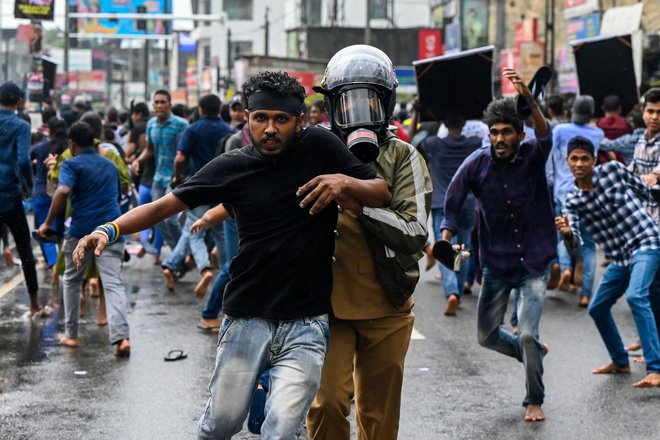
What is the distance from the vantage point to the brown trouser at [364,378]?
5.03 metres

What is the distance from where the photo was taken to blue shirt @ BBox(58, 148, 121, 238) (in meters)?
9.12

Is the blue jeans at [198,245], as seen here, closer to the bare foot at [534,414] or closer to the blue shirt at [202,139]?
the blue shirt at [202,139]

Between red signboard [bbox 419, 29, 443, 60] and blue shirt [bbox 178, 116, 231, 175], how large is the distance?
42.8 meters

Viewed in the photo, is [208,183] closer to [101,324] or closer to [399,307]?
[399,307]

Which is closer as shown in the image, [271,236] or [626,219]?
[271,236]

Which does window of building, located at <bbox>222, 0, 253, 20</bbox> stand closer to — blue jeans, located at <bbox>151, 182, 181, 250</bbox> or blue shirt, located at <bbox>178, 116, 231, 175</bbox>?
blue jeans, located at <bbox>151, 182, 181, 250</bbox>

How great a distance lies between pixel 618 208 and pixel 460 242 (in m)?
3.88

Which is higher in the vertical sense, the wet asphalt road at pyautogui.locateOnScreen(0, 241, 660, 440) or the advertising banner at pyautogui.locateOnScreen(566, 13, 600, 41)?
the advertising banner at pyautogui.locateOnScreen(566, 13, 600, 41)

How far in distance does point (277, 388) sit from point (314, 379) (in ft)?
0.51

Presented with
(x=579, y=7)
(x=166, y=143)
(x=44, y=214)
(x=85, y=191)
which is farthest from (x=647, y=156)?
(x=579, y=7)

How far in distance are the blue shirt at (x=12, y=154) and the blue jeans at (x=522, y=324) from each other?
4.82 meters

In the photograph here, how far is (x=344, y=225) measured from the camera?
16.5ft

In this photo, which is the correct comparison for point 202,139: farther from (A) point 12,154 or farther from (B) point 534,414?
(B) point 534,414

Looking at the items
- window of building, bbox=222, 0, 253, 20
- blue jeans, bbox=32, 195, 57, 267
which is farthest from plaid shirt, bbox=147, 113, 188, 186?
window of building, bbox=222, 0, 253, 20
